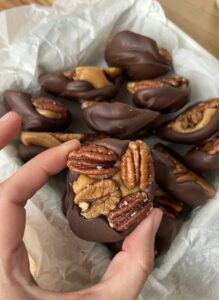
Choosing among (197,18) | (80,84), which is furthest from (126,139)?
(197,18)

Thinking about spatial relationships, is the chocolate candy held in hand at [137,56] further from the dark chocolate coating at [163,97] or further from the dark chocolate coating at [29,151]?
the dark chocolate coating at [29,151]

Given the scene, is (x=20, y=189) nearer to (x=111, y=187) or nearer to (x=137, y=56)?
(x=111, y=187)

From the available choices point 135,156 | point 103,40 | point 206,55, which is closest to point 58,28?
point 103,40

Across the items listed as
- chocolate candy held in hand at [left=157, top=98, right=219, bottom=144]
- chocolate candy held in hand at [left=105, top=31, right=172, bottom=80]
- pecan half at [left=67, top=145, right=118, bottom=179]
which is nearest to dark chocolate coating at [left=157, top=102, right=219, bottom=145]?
chocolate candy held in hand at [left=157, top=98, right=219, bottom=144]

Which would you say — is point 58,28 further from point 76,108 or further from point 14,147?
point 14,147

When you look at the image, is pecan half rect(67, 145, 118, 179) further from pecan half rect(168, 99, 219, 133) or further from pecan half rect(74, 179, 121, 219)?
pecan half rect(168, 99, 219, 133)

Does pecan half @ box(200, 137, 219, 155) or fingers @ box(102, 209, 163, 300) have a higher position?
pecan half @ box(200, 137, 219, 155)

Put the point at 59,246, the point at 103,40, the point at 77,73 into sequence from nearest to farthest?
1. the point at 59,246
2. the point at 77,73
3. the point at 103,40
